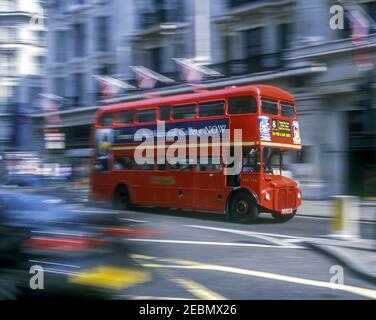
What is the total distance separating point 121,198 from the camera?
19109 mm

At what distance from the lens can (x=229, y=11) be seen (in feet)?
86.8

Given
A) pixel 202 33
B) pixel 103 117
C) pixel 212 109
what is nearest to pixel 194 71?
pixel 202 33

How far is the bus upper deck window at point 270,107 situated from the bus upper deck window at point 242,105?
10.8 inches

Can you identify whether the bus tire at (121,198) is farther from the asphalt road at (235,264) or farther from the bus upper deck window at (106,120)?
the asphalt road at (235,264)

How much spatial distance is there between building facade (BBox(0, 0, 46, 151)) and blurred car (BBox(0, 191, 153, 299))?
35270 millimetres

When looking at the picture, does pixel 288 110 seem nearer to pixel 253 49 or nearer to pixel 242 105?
pixel 242 105

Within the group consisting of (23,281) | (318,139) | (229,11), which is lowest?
(23,281)

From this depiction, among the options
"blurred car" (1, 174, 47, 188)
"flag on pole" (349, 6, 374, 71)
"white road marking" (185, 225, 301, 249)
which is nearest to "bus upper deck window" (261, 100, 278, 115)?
"white road marking" (185, 225, 301, 249)

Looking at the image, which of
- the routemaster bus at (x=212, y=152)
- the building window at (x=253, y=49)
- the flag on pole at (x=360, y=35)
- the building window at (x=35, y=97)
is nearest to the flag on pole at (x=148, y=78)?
the building window at (x=253, y=49)

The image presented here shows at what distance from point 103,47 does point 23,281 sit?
104 ft

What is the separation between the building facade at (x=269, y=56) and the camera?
21625 mm

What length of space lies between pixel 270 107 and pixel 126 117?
5.58 metres

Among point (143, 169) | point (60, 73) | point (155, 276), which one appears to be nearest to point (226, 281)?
point (155, 276)
